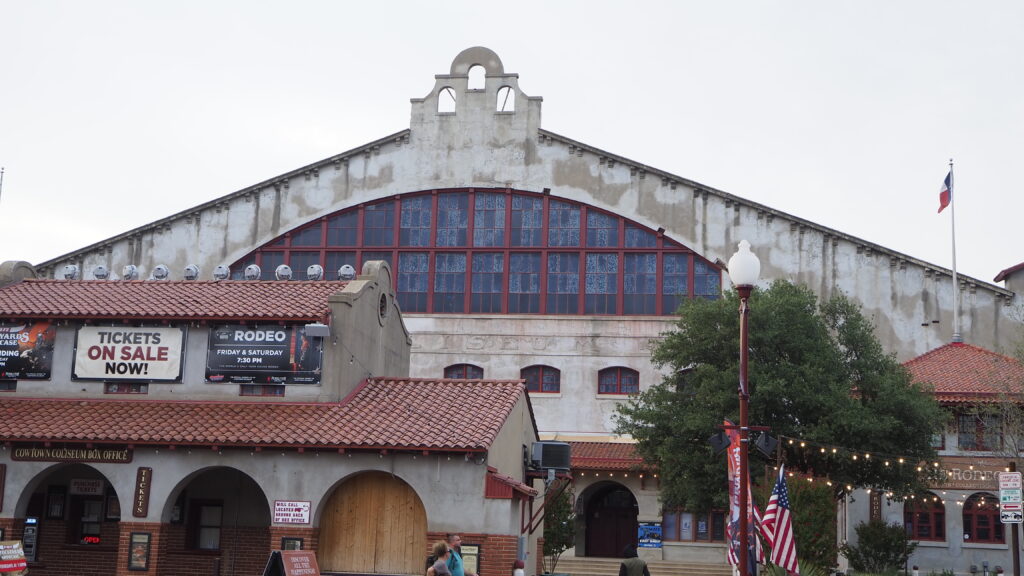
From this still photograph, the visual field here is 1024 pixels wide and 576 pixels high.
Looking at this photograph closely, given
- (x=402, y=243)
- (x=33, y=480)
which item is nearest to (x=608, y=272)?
(x=402, y=243)

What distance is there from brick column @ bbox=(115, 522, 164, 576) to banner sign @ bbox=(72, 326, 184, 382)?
3746mm

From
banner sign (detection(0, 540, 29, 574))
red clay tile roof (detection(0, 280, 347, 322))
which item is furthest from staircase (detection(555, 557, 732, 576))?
banner sign (detection(0, 540, 29, 574))

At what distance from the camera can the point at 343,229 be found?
48.2m

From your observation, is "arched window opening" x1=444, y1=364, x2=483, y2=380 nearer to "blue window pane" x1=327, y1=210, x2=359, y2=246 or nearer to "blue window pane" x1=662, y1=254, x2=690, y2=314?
"blue window pane" x1=327, y1=210, x2=359, y2=246

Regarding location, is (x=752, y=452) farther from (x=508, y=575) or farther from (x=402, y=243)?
(x=402, y=243)

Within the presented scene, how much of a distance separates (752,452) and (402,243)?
18021mm

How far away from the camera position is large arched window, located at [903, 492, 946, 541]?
1566 inches

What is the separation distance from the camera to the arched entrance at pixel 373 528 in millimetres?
25781

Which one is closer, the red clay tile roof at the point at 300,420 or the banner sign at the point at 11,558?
the banner sign at the point at 11,558

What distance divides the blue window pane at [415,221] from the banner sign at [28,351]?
19809mm

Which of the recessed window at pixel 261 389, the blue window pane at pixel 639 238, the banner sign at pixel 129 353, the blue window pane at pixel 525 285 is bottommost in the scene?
the recessed window at pixel 261 389

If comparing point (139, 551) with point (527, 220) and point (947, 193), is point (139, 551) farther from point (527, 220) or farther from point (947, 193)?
point (947, 193)

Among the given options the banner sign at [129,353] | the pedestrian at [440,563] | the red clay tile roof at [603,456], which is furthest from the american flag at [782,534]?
the red clay tile roof at [603,456]

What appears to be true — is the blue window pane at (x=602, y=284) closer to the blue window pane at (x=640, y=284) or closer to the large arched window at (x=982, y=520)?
the blue window pane at (x=640, y=284)
